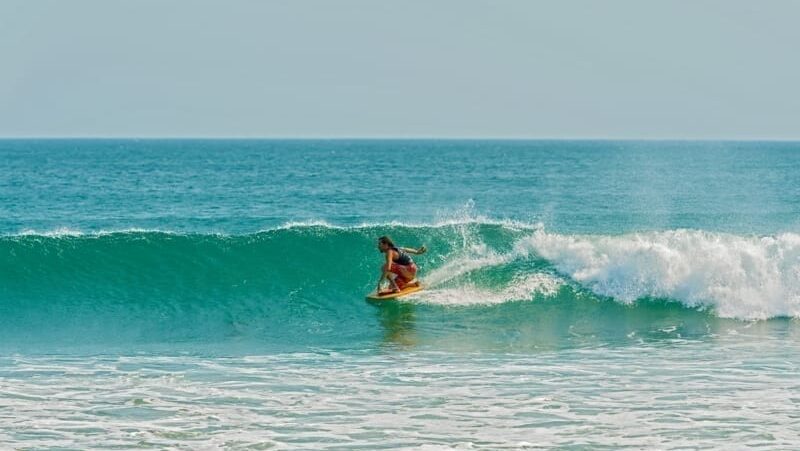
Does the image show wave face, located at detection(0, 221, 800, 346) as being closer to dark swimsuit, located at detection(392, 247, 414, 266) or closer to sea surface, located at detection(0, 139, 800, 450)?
sea surface, located at detection(0, 139, 800, 450)

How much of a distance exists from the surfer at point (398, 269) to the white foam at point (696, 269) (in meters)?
3.64

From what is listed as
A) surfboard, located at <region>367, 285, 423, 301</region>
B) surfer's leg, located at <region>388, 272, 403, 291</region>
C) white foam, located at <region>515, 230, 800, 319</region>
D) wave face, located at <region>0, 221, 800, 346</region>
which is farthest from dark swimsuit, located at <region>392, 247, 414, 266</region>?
white foam, located at <region>515, 230, 800, 319</region>

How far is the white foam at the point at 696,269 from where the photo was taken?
17.7 meters

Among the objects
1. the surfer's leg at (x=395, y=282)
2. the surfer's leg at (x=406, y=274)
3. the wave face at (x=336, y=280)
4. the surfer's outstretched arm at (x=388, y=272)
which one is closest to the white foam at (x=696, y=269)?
the wave face at (x=336, y=280)

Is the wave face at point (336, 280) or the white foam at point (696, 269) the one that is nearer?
the wave face at point (336, 280)

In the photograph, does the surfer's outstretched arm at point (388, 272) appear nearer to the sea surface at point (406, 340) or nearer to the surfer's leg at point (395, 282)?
the surfer's leg at point (395, 282)

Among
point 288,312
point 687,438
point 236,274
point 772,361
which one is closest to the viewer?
point 687,438

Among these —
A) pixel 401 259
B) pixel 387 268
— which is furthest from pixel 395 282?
pixel 401 259

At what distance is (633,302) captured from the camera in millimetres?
18531

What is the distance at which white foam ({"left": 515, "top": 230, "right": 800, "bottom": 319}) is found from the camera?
58.1 feet

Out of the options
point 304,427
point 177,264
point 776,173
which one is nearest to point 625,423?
point 304,427

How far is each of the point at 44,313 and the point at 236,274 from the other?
418 centimetres

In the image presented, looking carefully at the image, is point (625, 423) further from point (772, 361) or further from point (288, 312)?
point (288, 312)

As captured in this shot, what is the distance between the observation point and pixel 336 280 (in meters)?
20.3
